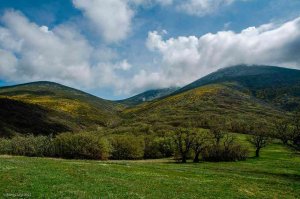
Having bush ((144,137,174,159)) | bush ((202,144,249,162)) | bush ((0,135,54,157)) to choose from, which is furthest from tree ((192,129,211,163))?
bush ((0,135,54,157))

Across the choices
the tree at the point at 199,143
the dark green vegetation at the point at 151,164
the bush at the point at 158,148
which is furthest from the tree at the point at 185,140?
the bush at the point at 158,148

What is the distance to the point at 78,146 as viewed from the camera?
8506 cm

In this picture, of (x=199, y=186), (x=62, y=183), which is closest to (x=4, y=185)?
(x=62, y=183)

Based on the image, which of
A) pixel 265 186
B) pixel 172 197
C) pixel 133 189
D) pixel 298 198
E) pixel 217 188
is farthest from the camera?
pixel 265 186

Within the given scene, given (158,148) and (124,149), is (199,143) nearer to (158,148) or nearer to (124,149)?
(158,148)

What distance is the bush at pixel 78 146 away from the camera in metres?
85.4

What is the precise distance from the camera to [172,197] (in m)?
27.7

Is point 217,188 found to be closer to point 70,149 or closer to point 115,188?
point 115,188

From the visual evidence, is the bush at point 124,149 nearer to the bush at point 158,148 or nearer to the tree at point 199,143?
the bush at point 158,148

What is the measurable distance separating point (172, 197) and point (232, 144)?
7159 centimetres

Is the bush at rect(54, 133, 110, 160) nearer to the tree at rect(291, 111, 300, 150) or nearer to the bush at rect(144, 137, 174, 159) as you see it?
the bush at rect(144, 137, 174, 159)

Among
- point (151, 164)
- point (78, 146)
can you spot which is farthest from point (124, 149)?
point (151, 164)

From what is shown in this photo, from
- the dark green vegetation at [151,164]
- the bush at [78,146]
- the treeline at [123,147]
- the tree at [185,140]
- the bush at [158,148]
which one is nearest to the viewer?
the dark green vegetation at [151,164]

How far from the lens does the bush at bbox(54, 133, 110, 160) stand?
8544 cm
